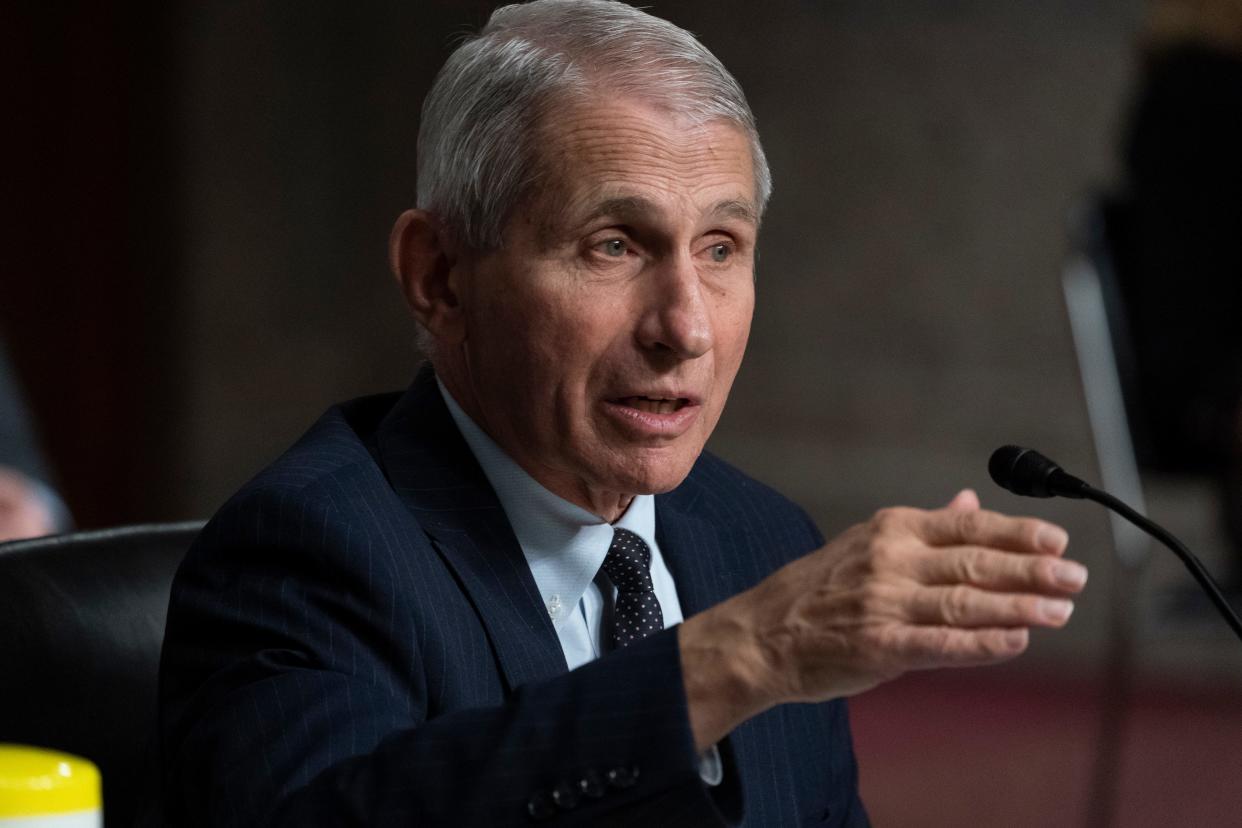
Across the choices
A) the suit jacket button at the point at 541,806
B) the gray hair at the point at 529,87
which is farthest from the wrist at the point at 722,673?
the gray hair at the point at 529,87

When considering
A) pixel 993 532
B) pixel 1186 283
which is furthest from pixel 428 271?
pixel 1186 283

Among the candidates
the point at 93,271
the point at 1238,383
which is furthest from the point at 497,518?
the point at 93,271

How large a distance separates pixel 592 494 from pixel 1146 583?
5443mm

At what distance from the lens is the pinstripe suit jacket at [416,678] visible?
1.12 m

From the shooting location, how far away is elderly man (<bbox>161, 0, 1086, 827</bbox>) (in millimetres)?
1098

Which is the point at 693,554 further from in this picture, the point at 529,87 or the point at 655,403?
the point at 529,87

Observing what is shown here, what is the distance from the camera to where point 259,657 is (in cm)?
126

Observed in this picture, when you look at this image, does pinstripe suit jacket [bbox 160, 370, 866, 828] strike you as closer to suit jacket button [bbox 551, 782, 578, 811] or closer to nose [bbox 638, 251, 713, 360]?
suit jacket button [bbox 551, 782, 578, 811]

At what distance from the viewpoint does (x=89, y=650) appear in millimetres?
1553

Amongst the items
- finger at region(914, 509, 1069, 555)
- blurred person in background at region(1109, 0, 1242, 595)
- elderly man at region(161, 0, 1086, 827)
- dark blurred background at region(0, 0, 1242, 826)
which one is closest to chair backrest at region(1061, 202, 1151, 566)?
blurred person in background at region(1109, 0, 1242, 595)

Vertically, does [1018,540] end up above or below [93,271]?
above

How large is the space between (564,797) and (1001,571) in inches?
12.9

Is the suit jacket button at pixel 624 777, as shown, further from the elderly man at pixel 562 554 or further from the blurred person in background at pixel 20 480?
the blurred person in background at pixel 20 480

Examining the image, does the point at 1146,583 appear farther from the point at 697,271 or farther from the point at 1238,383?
the point at 697,271
